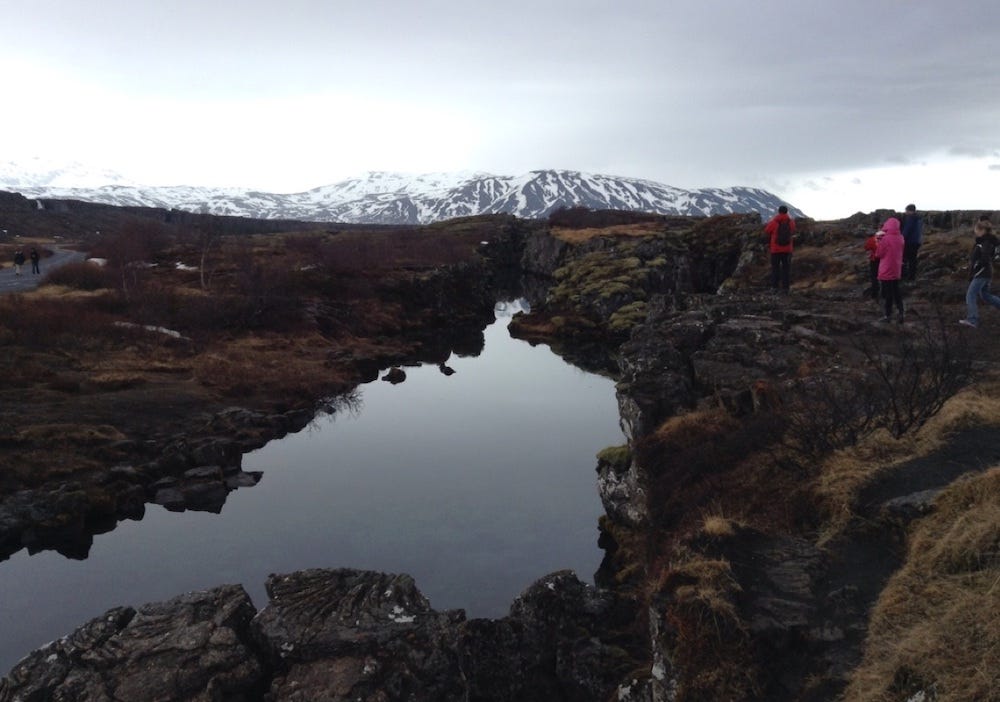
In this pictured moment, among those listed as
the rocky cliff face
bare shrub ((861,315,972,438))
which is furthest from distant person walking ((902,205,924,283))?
bare shrub ((861,315,972,438))

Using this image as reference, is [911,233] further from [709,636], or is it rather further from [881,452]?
[709,636]

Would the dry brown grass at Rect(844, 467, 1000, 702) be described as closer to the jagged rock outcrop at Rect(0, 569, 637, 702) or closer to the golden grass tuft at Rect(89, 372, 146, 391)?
the jagged rock outcrop at Rect(0, 569, 637, 702)

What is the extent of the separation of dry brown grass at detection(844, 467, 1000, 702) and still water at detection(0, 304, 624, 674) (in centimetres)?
1145

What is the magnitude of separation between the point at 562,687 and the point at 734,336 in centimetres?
1588

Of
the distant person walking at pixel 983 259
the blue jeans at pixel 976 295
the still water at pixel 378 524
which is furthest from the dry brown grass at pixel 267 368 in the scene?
the distant person walking at pixel 983 259

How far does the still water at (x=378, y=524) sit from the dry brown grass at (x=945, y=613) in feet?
37.6

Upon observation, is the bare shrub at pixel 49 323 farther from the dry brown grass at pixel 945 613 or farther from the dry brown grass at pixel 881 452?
the dry brown grass at pixel 945 613

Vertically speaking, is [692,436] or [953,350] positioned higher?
[953,350]

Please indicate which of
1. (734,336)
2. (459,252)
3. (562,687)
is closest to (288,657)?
(562,687)

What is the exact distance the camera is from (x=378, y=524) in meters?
22.8

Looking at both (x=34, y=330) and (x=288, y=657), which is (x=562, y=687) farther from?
(x=34, y=330)

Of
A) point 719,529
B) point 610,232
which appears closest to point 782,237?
point 719,529

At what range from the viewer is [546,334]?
63625 millimetres

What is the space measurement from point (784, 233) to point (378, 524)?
22384mm
